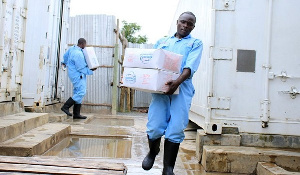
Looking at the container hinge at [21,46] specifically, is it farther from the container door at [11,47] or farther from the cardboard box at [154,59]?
the cardboard box at [154,59]

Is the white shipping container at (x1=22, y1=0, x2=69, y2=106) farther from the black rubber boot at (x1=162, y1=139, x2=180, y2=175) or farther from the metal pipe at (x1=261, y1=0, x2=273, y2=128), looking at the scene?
the metal pipe at (x1=261, y1=0, x2=273, y2=128)

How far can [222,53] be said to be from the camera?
4227 mm

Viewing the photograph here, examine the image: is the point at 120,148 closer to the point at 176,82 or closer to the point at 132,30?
the point at 176,82

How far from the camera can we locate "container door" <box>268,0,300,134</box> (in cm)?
419

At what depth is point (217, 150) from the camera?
3.90 meters

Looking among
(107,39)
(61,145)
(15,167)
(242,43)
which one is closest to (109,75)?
(107,39)

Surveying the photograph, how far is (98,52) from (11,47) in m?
5.11

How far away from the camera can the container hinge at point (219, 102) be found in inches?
166

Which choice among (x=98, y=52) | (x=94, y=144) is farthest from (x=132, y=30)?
(x=94, y=144)

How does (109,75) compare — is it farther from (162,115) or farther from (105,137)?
(162,115)

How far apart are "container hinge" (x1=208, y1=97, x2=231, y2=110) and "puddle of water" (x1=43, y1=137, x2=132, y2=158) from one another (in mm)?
1260

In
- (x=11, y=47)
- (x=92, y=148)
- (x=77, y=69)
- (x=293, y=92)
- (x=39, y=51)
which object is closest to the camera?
(x=293, y=92)

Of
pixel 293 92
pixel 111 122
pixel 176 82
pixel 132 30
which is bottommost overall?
pixel 111 122

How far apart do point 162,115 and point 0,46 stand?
287 cm
